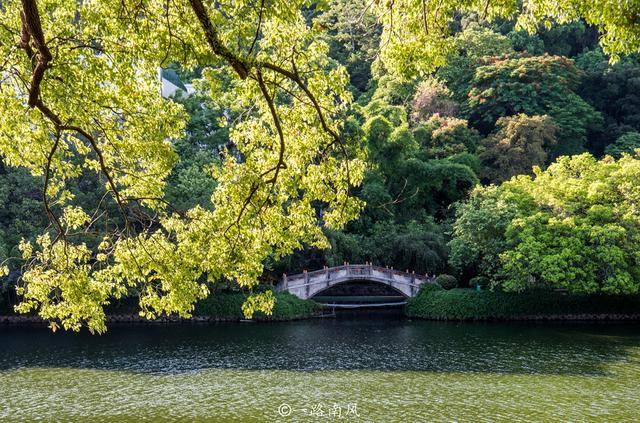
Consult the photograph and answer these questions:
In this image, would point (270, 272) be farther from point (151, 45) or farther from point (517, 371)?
point (151, 45)

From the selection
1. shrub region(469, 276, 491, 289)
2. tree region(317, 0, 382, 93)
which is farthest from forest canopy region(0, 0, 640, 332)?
tree region(317, 0, 382, 93)

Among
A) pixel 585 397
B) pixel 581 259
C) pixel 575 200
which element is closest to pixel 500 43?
pixel 575 200

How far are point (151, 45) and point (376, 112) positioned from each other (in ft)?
107

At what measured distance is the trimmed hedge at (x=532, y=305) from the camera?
29.1 metres

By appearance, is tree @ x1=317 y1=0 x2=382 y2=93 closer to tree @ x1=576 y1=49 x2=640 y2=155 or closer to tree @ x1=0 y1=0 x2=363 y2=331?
tree @ x1=576 y1=49 x2=640 y2=155

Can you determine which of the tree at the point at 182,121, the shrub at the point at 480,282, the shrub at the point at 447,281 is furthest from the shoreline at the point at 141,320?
the tree at the point at 182,121

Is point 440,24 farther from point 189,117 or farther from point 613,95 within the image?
point 613,95

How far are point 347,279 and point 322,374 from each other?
14.6m

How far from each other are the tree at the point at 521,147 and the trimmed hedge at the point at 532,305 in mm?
9976

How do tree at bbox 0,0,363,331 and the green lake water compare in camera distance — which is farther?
the green lake water

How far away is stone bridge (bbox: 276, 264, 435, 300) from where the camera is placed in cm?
3159

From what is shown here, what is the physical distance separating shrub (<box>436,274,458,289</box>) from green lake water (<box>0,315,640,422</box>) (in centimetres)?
515

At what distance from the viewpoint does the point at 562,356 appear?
66.4ft

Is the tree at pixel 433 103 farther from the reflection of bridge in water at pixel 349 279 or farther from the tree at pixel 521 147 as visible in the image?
the reflection of bridge in water at pixel 349 279
